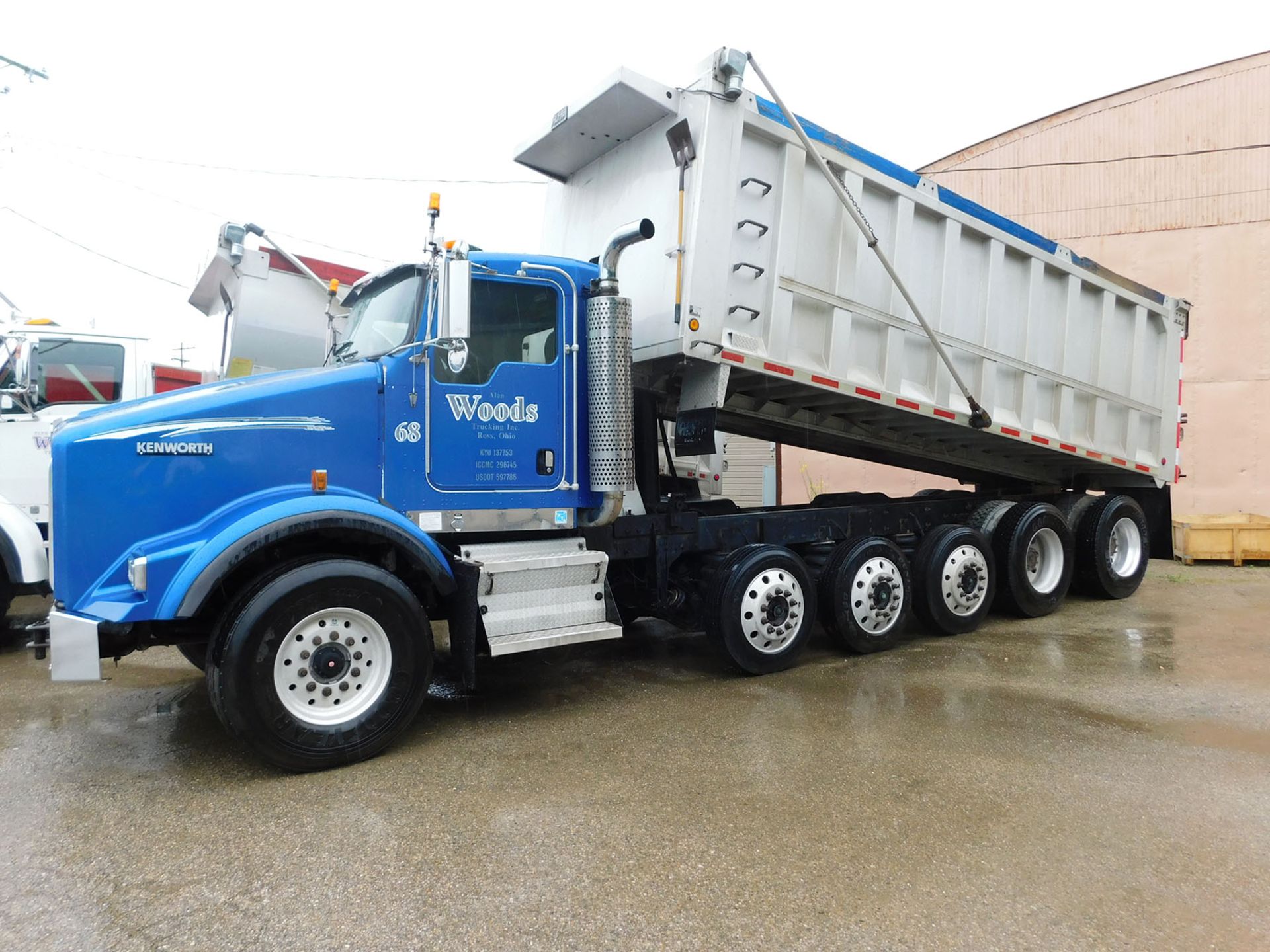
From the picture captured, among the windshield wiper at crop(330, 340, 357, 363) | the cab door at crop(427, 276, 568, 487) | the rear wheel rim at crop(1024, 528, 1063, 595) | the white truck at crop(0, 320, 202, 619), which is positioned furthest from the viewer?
the rear wheel rim at crop(1024, 528, 1063, 595)

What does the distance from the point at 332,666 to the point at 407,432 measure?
129cm

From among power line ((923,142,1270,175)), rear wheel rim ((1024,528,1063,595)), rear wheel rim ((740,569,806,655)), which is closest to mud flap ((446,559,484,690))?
rear wheel rim ((740,569,806,655))

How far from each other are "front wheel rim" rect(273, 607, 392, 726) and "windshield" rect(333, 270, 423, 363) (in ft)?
5.19

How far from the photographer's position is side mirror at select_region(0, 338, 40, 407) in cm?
630

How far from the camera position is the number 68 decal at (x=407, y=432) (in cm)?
437

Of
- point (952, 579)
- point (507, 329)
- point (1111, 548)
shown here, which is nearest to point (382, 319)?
point (507, 329)

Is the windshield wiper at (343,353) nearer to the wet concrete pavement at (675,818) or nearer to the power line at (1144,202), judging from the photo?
the wet concrete pavement at (675,818)

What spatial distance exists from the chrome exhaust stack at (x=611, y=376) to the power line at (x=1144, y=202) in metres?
11.7

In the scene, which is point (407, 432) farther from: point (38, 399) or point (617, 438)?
point (38, 399)

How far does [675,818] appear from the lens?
10.7ft

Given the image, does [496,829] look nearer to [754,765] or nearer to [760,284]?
[754,765]

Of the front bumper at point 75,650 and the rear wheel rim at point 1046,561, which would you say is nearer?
the front bumper at point 75,650

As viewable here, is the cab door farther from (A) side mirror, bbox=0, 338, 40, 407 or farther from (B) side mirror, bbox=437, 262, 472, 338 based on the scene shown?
(A) side mirror, bbox=0, 338, 40, 407

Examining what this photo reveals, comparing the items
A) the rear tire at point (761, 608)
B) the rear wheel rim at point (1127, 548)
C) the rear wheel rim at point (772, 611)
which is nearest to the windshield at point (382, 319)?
the rear tire at point (761, 608)
